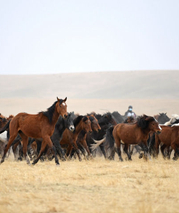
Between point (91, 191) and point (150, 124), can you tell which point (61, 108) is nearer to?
point (150, 124)

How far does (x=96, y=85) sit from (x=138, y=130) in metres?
75.3

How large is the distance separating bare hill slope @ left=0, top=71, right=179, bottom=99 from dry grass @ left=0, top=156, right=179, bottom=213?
212ft

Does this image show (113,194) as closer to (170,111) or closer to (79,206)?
(79,206)

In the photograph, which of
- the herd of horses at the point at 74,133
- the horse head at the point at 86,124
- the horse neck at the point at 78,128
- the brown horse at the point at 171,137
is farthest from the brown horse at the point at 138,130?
the horse neck at the point at 78,128

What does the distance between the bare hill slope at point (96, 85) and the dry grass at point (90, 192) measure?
2540 inches

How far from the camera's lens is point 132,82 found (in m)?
85.2

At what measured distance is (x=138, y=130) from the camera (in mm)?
14344

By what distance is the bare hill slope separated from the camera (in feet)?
256

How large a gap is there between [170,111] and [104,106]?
12.4m

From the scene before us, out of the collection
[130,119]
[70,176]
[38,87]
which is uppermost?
[38,87]

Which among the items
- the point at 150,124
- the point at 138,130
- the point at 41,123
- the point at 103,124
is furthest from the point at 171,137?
the point at 41,123

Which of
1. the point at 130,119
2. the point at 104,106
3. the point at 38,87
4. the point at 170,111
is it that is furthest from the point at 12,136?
the point at 38,87

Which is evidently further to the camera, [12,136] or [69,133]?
[69,133]

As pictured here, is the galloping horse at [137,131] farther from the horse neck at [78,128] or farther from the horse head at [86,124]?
the horse neck at [78,128]
